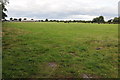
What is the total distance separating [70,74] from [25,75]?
2.46 meters

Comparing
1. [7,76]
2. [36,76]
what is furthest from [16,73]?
[36,76]

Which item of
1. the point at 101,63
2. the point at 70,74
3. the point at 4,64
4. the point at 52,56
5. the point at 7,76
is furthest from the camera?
the point at 52,56

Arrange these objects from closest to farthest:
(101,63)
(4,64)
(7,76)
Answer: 1. (7,76)
2. (4,64)
3. (101,63)

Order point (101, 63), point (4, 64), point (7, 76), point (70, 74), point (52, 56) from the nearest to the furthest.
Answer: point (7, 76), point (70, 74), point (4, 64), point (101, 63), point (52, 56)

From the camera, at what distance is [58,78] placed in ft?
24.0

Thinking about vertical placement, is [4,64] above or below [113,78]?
above

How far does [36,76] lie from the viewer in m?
7.43

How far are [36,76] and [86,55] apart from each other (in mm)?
5311

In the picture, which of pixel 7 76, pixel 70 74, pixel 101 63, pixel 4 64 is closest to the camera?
pixel 7 76

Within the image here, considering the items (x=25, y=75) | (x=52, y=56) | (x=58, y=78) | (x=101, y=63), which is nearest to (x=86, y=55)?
(x=101, y=63)

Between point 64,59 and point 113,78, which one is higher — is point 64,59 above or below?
above

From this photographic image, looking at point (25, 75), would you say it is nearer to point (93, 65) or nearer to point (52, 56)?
point (52, 56)

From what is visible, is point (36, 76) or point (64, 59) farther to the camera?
point (64, 59)

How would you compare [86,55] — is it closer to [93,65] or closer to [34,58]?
[93,65]
